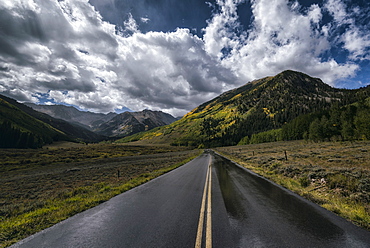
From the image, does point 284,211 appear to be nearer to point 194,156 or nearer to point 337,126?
point 194,156

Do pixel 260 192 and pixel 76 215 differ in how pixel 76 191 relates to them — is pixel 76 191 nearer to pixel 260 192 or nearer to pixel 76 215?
pixel 76 215

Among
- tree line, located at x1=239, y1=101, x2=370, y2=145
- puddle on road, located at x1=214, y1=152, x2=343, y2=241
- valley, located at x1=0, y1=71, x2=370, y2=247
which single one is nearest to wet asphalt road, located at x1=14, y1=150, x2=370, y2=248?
puddle on road, located at x1=214, y1=152, x2=343, y2=241

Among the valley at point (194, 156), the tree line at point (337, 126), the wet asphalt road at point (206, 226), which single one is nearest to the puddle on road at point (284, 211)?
the wet asphalt road at point (206, 226)

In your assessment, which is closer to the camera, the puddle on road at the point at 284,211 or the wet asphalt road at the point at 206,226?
the wet asphalt road at the point at 206,226

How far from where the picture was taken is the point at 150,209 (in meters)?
7.04

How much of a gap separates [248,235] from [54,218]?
23.9ft

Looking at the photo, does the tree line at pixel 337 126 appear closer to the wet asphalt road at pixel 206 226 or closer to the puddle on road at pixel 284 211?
the puddle on road at pixel 284 211

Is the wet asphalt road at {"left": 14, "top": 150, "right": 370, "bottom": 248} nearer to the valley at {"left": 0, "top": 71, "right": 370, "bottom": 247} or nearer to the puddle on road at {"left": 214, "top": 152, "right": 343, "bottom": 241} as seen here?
the puddle on road at {"left": 214, "top": 152, "right": 343, "bottom": 241}

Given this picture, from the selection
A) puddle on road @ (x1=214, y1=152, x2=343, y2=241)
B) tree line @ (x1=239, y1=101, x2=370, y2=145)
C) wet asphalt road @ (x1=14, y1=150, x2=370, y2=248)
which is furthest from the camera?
tree line @ (x1=239, y1=101, x2=370, y2=145)

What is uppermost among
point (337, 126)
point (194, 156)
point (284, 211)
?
point (337, 126)

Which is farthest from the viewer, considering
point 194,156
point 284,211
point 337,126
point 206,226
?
point 337,126

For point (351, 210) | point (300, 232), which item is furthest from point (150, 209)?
point (351, 210)

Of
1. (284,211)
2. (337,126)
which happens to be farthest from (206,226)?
(337,126)

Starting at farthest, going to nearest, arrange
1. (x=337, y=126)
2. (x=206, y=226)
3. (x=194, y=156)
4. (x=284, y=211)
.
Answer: (x=337, y=126)
(x=194, y=156)
(x=284, y=211)
(x=206, y=226)
